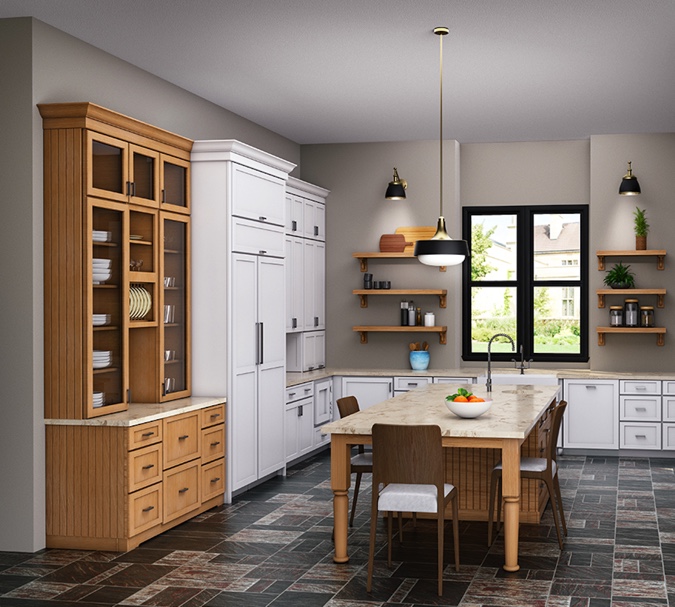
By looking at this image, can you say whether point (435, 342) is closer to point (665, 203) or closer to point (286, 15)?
point (665, 203)

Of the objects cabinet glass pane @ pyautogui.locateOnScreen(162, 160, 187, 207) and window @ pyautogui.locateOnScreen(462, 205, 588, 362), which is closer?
cabinet glass pane @ pyautogui.locateOnScreen(162, 160, 187, 207)

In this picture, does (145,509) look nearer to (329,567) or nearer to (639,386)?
(329,567)

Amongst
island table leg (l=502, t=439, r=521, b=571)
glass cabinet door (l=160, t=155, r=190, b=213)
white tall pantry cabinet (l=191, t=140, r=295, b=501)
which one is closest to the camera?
island table leg (l=502, t=439, r=521, b=571)

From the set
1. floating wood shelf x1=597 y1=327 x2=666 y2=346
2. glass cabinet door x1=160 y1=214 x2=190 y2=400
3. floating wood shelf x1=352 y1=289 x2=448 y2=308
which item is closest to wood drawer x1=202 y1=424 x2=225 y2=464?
glass cabinet door x1=160 y1=214 x2=190 y2=400

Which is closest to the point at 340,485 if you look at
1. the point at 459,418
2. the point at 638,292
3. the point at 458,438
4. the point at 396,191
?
the point at 458,438

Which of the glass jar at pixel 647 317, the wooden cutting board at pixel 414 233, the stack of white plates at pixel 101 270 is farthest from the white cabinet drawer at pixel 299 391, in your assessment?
the glass jar at pixel 647 317

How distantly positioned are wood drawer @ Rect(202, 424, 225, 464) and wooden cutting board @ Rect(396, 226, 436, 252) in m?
3.55

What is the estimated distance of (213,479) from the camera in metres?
6.61

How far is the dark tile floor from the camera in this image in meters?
4.59

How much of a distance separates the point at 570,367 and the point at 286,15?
5.57 m

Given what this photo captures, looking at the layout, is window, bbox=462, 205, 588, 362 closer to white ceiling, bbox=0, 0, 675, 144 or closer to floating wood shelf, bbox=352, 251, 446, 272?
floating wood shelf, bbox=352, 251, 446, 272

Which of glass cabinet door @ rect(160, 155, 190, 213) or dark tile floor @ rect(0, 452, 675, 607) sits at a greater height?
glass cabinet door @ rect(160, 155, 190, 213)

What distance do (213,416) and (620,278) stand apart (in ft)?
15.0

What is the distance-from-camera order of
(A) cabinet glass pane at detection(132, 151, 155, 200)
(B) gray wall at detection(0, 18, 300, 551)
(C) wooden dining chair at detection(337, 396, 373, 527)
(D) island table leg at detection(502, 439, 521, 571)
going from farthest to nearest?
(A) cabinet glass pane at detection(132, 151, 155, 200), (C) wooden dining chair at detection(337, 396, 373, 527), (B) gray wall at detection(0, 18, 300, 551), (D) island table leg at detection(502, 439, 521, 571)
